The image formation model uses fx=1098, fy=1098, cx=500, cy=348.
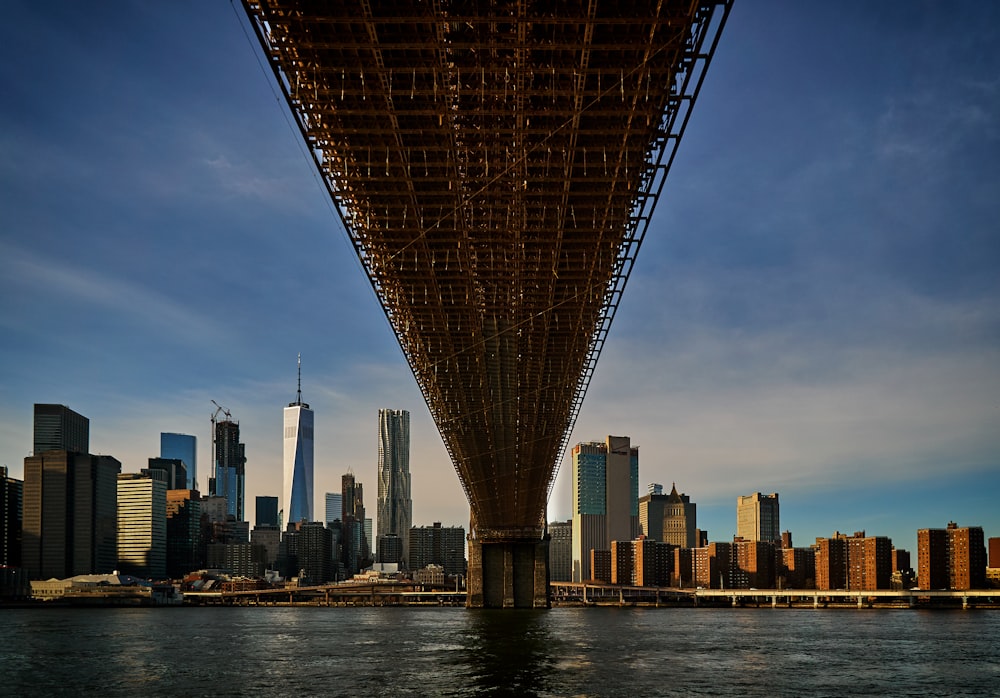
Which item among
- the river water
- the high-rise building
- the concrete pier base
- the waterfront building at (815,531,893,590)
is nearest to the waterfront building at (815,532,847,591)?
the waterfront building at (815,531,893,590)

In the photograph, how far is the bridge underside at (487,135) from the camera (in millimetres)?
20562

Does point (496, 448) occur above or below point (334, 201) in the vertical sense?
below

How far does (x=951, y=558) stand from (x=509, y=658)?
14527cm

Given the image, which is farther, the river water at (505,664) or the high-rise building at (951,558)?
the high-rise building at (951,558)

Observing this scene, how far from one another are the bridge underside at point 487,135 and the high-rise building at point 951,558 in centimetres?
14483

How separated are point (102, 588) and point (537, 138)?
182530mm

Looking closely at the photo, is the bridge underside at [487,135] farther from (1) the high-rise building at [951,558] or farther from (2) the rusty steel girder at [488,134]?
(1) the high-rise building at [951,558]

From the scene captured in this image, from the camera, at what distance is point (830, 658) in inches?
1945

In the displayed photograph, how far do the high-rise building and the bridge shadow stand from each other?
115176 millimetres

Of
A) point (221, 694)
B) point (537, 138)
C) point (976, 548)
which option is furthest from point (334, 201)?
point (976, 548)

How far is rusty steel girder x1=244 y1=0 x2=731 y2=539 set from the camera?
67.4 feet

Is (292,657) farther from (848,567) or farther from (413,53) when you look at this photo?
(848,567)

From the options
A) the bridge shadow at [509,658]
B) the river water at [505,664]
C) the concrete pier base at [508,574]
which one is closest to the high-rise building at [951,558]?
the concrete pier base at [508,574]

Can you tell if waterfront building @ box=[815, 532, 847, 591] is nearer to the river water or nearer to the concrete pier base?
the concrete pier base
